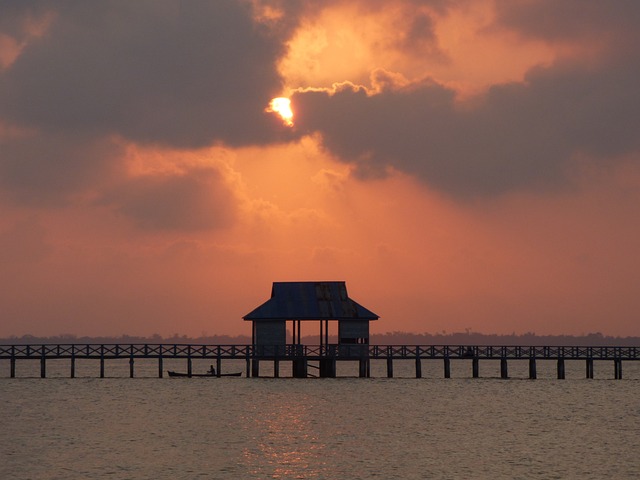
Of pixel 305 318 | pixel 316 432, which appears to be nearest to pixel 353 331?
pixel 305 318

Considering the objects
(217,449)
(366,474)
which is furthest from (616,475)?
(217,449)

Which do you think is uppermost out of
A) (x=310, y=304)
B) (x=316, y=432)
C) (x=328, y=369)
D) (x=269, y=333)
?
(x=310, y=304)

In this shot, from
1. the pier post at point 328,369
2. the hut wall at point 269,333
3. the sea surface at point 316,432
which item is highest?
the hut wall at point 269,333

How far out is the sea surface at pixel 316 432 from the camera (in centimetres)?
3984

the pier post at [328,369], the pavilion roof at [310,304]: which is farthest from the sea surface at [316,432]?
the pavilion roof at [310,304]

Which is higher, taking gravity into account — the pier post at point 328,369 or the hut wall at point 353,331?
the hut wall at point 353,331

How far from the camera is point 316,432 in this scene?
51.5 metres

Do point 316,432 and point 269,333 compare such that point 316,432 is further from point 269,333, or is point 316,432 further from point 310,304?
point 310,304

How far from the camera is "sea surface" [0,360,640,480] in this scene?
39.8 meters

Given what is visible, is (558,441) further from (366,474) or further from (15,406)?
(15,406)

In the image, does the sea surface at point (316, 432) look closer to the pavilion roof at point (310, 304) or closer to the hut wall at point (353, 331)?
the hut wall at point (353, 331)

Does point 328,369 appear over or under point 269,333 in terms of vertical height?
under

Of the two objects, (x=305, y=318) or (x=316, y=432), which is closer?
(x=316, y=432)

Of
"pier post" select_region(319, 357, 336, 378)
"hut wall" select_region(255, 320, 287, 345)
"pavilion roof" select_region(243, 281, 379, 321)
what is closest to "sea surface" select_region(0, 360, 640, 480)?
"pier post" select_region(319, 357, 336, 378)
